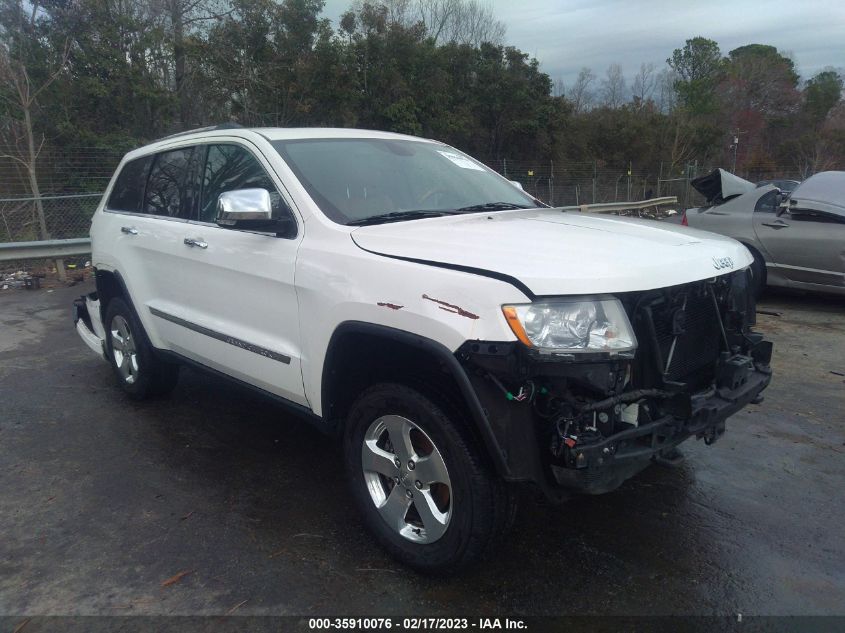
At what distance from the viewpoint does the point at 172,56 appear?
20.3 meters

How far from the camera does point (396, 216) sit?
A: 11.6 ft

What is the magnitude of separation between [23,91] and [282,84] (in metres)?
7.60

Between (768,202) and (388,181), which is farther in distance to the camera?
(768,202)

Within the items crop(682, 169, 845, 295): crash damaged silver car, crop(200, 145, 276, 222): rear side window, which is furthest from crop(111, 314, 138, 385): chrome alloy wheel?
crop(682, 169, 845, 295): crash damaged silver car

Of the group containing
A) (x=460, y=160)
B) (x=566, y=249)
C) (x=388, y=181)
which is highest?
(x=460, y=160)

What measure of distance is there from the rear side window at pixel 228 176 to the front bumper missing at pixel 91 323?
1.98 m

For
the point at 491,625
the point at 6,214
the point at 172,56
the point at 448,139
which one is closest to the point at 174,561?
the point at 491,625

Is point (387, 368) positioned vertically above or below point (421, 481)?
above

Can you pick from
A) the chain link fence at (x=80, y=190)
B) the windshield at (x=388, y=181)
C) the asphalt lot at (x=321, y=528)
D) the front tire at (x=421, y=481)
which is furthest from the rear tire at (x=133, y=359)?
the chain link fence at (x=80, y=190)

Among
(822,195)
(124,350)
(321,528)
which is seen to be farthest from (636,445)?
(822,195)

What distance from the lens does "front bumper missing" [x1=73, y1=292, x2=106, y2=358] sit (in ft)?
18.5

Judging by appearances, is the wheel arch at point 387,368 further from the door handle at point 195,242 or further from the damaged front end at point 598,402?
the door handle at point 195,242

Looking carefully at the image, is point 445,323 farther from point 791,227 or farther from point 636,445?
point 791,227

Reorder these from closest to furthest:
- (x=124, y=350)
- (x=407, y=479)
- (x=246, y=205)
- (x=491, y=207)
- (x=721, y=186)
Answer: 1. (x=407, y=479)
2. (x=246, y=205)
3. (x=491, y=207)
4. (x=124, y=350)
5. (x=721, y=186)
